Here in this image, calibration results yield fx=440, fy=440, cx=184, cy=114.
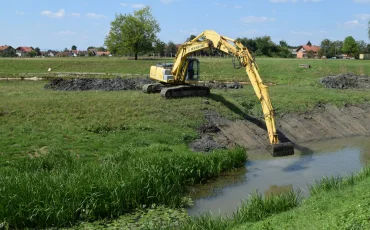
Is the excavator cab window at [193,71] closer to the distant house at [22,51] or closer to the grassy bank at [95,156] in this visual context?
the grassy bank at [95,156]

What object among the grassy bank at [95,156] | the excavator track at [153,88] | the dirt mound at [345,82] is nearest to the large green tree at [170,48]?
the dirt mound at [345,82]

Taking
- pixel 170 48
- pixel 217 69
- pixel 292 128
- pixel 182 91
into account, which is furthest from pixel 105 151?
pixel 170 48

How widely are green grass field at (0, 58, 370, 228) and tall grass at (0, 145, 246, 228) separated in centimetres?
2

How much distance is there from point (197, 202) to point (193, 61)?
42.4 ft

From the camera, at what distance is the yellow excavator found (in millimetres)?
15938

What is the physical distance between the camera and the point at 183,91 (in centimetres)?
2312

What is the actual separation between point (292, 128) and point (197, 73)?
19.3 feet

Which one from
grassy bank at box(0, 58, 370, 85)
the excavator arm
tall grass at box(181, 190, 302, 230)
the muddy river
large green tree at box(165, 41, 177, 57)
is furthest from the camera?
large green tree at box(165, 41, 177, 57)

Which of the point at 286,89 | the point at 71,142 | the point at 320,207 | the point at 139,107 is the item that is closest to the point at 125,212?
the point at 320,207

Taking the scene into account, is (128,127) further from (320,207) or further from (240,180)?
(320,207)

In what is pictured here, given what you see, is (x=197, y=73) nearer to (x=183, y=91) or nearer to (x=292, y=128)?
(x=183, y=91)

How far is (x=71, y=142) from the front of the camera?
1547 centimetres

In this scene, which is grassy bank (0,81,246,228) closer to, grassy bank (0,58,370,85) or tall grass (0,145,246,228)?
tall grass (0,145,246,228)

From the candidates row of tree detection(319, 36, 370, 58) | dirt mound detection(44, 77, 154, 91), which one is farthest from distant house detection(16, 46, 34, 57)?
dirt mound detection(44, 77, 154, 91)
